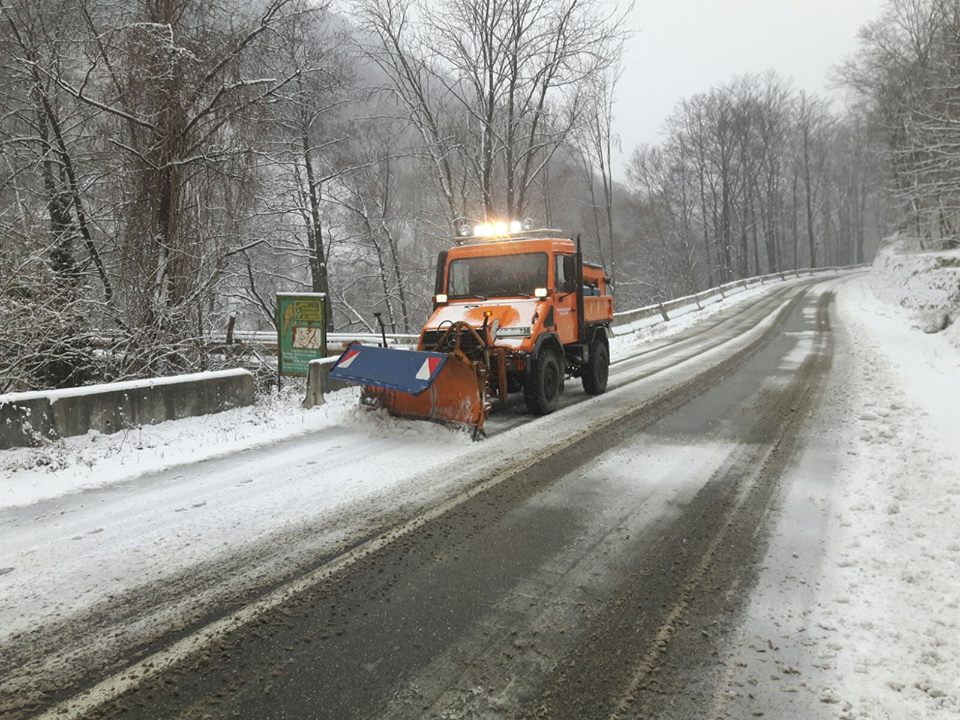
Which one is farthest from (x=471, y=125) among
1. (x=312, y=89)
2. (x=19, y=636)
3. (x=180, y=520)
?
(x=19, y=636)

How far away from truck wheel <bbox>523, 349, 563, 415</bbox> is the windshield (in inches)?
41.4

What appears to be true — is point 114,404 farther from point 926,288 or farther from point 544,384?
point 926,288

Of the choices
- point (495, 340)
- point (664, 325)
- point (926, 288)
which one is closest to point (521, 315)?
point (495, 340)

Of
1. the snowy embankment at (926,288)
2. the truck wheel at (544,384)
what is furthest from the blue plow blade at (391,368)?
the snowy embankment at (926,288)

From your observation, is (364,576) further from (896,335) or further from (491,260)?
(896,335)

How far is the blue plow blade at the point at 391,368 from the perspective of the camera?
20.4 feet

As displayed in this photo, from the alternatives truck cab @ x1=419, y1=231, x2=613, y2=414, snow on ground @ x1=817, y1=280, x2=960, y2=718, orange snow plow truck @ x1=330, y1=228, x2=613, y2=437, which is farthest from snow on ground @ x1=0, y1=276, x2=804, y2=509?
snow on ground @ x1=817, y1=280, x2=960, y2=718

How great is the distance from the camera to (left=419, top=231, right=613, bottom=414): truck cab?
7.21 m

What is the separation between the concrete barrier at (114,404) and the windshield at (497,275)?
346 centimetres

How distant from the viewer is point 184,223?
36.7ft

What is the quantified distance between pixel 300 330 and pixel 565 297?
4530 millimetres

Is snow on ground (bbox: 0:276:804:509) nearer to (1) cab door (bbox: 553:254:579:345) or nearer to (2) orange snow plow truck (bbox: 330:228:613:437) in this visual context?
(2) orange snow plow truck (bbox: 330:228:613:437)

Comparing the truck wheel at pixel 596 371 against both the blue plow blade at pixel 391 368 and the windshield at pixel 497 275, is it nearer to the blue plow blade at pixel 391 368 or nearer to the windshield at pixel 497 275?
the windshield at pixel 497 275

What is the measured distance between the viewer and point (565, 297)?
27.2ft
